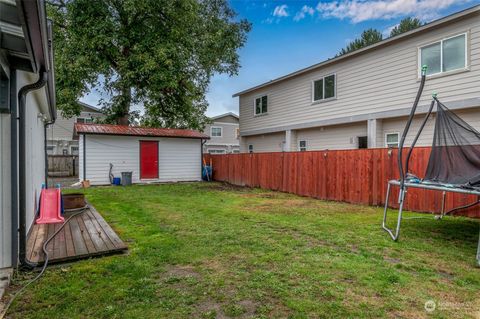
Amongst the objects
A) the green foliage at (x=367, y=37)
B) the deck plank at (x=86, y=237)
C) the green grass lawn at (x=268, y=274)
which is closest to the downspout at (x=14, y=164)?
the green grass lawn at (x=268, y=274)

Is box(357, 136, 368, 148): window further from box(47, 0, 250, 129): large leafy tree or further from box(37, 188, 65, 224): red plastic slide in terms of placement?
box(37, 188, 65, 224): red plastic slide

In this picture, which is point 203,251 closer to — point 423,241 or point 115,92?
point 423,241

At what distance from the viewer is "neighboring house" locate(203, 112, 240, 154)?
2836cm

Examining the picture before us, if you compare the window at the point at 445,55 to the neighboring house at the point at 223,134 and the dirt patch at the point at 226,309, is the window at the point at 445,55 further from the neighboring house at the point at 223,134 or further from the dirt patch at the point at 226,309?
the neighboring house at the point at 223,134

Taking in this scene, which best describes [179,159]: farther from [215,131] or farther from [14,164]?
[215,131]

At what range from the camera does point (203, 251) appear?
13.1 feet

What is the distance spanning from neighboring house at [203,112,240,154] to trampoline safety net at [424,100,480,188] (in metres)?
23.2

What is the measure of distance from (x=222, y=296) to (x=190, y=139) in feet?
42.2

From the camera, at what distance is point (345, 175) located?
8.79 metres

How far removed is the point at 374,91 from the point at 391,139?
5.84 ft

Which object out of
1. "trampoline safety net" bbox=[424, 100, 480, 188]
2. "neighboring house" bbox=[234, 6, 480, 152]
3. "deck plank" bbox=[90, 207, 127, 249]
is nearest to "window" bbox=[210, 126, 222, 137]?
"neighboring house" bbox=[234, 6, 480, 152]

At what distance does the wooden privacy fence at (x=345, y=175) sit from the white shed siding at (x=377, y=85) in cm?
270

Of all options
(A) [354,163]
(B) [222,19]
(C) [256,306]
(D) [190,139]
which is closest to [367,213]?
(A) [354,163]

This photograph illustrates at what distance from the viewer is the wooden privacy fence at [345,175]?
7.06m
